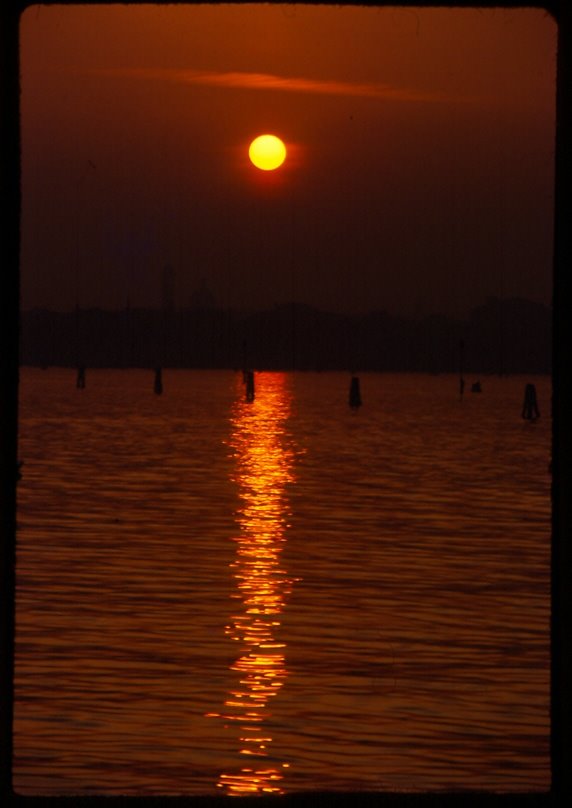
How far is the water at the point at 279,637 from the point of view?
7.94 meters

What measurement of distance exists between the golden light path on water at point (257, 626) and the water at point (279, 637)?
0.08 ft

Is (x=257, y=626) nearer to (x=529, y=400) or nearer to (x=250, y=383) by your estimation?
(x=529, y=400)

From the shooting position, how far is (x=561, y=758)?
12.5 feet

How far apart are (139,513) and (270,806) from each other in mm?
19753

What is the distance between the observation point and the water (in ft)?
26.0

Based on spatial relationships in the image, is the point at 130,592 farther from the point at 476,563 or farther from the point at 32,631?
the point at 476,563

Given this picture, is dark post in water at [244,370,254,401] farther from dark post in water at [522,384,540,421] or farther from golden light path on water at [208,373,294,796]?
golden light path on water at [208,373,294,796]

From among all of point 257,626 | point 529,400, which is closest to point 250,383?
point 529,400

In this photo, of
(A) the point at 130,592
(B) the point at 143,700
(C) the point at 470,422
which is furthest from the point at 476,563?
(C) the point at 470,422

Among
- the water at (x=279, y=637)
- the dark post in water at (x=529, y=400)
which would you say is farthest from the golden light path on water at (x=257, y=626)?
the dark post in water at (x=529, y=400)

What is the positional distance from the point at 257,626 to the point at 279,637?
0.53 metres

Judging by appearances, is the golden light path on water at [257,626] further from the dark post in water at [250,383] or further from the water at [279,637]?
the dark post in water at [250,383]

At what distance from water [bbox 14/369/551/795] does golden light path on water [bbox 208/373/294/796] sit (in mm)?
24

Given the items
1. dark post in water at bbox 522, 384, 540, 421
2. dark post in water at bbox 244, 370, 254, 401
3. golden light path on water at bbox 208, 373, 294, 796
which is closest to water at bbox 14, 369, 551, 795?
golden light path on water at bbox 208, 373, 294, 796
